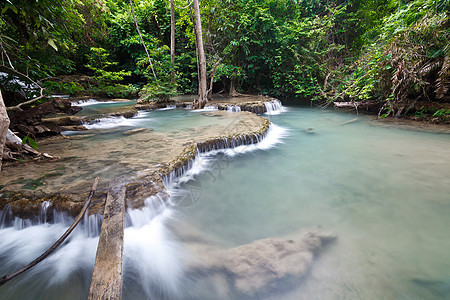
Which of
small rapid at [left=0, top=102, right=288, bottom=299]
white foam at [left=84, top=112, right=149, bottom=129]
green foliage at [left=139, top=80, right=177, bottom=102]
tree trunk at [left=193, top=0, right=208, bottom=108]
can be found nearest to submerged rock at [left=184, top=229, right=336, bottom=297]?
small rapid at [left=0, top=102, right=288, bottom=299]

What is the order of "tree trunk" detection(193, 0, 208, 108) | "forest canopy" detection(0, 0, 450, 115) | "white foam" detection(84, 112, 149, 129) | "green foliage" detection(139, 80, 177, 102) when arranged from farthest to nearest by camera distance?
"green foliage" detection(139, 80, 177, 102)
"tree trunk" detection(193, 0, 208, 108)
"white foam" detection(84, 112, 149, 129)
"forest canopy" detection(0, 0, 450, 115)

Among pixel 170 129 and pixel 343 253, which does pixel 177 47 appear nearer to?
pixel 170 129

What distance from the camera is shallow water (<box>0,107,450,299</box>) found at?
1.61m

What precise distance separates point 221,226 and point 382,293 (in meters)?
1.49

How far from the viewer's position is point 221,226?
2291mm

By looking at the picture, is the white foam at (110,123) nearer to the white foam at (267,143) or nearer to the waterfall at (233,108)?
the white foam at (267,143)

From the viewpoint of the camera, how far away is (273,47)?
10.6 m

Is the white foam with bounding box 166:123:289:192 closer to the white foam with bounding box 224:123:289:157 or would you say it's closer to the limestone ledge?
the white foam with bounding box 224:123:289:157

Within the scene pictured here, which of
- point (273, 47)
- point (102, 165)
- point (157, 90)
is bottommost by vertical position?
point (102, 165)

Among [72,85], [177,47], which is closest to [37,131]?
[72,85]

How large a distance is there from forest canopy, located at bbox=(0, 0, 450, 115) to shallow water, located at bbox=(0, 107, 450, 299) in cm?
260

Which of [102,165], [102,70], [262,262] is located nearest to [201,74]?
[102,70]

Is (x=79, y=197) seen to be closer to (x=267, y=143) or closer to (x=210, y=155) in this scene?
(x=210, y=155)

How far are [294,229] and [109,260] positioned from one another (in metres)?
1.80
